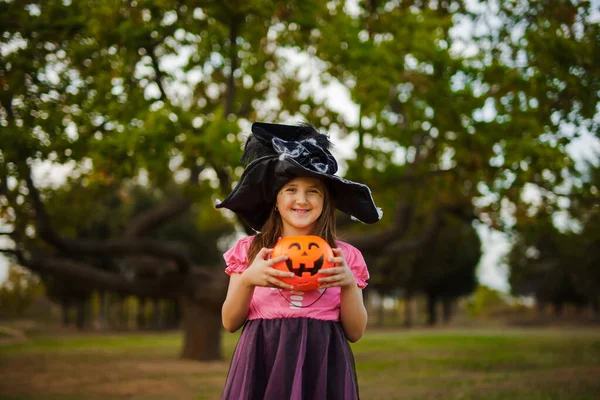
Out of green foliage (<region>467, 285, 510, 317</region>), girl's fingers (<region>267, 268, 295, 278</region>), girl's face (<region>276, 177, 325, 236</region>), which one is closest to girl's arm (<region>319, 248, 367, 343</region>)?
girl's fingers (<region>267, 268, 295, 278</region>)

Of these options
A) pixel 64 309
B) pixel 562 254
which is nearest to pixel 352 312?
pixel 562 254

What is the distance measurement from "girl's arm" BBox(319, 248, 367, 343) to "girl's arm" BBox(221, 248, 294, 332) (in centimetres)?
22

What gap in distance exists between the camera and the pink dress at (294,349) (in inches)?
125

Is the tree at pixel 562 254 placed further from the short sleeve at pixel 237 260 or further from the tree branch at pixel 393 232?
the short sleeve at pixel 237 260

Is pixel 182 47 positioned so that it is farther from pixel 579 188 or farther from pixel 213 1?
pixel 579 188

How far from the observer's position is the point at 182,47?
12.6 metres

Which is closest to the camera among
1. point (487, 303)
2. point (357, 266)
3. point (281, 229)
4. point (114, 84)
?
point (357, 266)

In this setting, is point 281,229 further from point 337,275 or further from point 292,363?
point 292,363

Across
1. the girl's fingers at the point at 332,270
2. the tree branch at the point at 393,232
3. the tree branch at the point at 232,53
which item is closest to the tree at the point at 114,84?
the tree branch at the point at 232,53

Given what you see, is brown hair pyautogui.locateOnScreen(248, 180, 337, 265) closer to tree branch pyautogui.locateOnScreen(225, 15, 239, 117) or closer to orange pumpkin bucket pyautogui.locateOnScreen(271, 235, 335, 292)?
orange pumpkin bucket pyautogui.locateOnScreen(271, 235, 335, 292)

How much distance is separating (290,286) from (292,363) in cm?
43

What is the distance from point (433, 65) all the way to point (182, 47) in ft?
16.9

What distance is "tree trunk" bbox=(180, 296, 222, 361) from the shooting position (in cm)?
1784

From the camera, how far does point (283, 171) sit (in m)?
3.40
